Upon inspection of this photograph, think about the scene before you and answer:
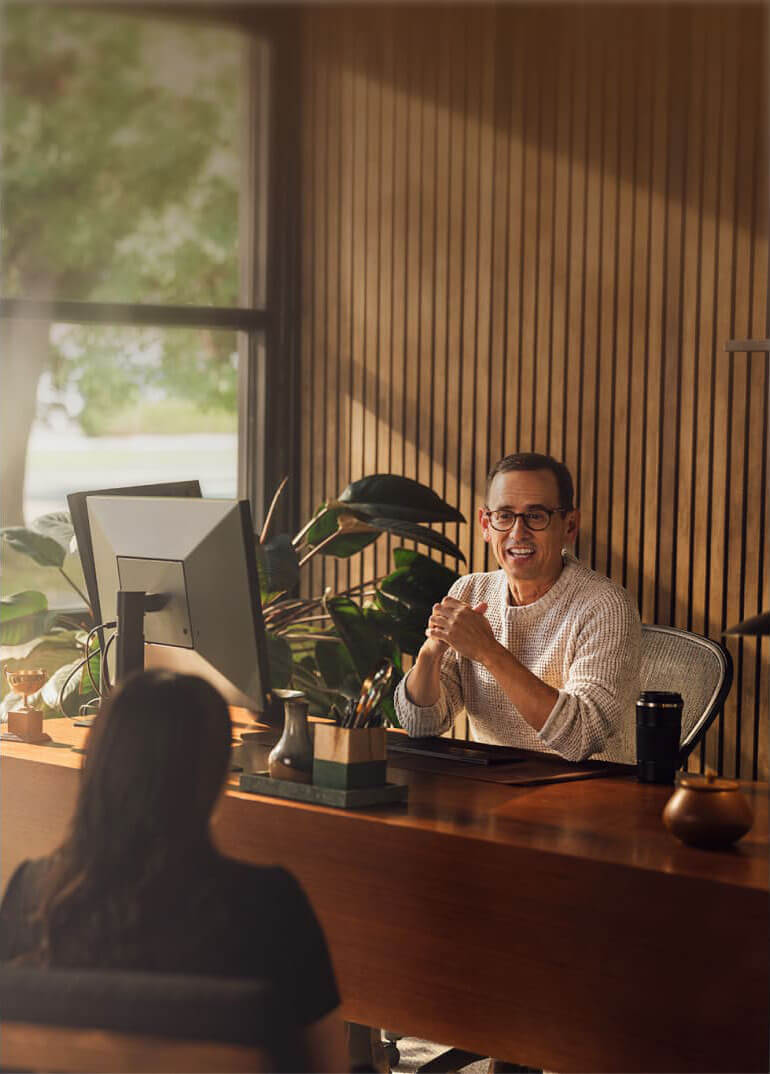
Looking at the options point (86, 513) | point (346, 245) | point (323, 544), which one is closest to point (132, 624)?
point (86, 513)

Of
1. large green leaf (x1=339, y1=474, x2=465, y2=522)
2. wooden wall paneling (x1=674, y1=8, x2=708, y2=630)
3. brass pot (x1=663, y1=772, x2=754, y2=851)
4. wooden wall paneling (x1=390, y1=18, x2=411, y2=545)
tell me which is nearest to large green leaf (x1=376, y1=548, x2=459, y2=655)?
large green leaf (x1=339, y1=474, x2=465, y2=522)

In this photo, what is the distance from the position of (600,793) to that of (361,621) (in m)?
1.64

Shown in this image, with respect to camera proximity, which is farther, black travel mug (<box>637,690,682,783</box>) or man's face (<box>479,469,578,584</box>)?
man's face (<box>479,469,578,584</box>)

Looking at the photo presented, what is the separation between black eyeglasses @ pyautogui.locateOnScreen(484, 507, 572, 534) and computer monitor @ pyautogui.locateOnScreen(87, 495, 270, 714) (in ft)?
2.89

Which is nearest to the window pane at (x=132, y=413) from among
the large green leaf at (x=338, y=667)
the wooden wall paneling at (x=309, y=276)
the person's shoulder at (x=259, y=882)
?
the wooden wall paneling at (x=309, y=276)

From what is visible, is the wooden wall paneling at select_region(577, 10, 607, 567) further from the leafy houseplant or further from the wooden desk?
the wooden desk

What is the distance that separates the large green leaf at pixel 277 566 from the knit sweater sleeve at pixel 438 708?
1.02 meters

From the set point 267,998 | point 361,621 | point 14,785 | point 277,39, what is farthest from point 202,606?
point 277,39

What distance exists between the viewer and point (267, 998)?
4.93ft

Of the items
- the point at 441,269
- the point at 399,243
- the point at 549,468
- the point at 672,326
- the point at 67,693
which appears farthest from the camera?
the point at 399,243

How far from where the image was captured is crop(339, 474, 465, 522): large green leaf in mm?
4074

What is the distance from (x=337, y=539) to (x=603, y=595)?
4.55ft

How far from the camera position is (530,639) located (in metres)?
3.14

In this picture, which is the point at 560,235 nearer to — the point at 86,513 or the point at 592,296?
the point at 592,296
